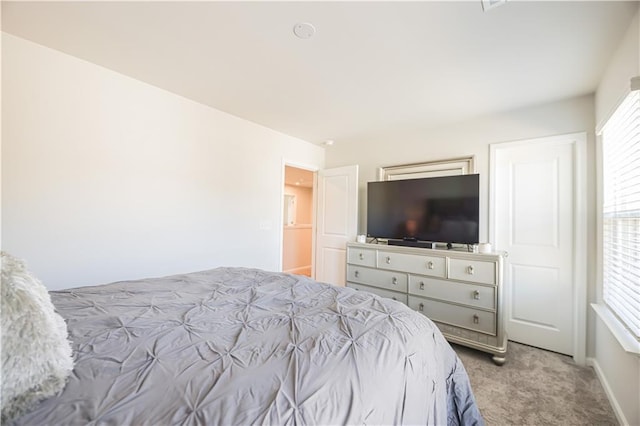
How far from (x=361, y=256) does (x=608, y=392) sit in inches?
87.4

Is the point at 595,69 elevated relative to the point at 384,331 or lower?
elevated

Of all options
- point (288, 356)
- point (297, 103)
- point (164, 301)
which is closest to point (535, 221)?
point (297, 103)

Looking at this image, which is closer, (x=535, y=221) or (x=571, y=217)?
(x=571, y=217)

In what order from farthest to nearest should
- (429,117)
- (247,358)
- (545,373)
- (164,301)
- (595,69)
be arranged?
(429,117), (545,373), (595,69), (164,301), (247,358)

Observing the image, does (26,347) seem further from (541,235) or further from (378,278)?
(541,235)

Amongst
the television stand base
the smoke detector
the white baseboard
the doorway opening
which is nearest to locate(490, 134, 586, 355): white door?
the white baseboard

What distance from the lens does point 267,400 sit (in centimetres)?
69

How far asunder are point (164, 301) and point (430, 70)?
2.43 m

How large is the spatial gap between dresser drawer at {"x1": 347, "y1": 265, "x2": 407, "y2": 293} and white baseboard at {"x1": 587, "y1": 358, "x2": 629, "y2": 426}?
1572mm

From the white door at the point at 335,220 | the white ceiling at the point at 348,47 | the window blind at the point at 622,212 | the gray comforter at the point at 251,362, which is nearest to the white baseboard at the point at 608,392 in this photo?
the window blind at the point at 622,212

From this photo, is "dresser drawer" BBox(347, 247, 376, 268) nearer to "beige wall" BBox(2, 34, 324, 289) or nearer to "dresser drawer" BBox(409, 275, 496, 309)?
"dresser drawer" BBox(409, 275, 496, 309)

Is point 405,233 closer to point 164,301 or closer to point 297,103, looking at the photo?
point 297,103

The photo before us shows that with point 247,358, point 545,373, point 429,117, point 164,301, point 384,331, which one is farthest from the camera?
point 429,117

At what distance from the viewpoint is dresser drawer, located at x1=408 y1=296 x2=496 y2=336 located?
7.89 feet
